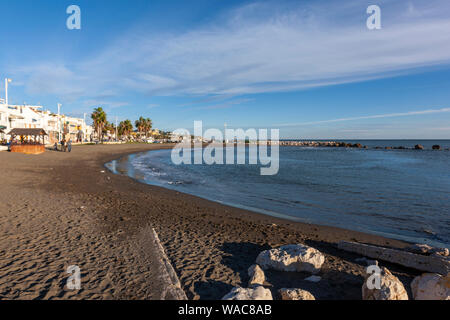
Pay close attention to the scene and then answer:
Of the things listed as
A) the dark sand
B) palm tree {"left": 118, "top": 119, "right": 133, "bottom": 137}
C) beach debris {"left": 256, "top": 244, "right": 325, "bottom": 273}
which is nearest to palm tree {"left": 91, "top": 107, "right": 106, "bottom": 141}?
palm tree {"left": 118, "top": 119, "right": 133, "bottom": 137}

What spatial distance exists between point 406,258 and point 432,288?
2331 millimetres

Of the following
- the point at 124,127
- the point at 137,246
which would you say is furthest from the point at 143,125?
the point at 137,246

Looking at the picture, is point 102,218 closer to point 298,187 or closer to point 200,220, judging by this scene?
point 200,220

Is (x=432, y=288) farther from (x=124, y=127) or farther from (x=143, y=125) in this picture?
(x=143, y=125)

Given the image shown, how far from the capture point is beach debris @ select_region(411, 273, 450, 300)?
3566mm

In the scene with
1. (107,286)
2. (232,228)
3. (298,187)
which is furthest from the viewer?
(298,187)

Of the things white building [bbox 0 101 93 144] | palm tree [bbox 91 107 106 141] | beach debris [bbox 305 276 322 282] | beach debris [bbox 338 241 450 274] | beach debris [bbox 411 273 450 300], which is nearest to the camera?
beach debris [bbox 411 273 450 300]

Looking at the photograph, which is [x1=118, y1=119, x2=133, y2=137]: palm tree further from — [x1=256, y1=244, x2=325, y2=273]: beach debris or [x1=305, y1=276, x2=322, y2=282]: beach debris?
[x1=305, y1=276, x2=322, y2=282]: beach debris

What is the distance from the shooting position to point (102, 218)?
8.41 metres

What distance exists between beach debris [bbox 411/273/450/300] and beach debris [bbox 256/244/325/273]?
67.0 inches

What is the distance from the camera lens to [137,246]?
6164 mm

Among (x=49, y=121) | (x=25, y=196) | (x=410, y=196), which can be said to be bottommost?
(x=410, y=196)
